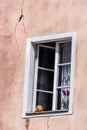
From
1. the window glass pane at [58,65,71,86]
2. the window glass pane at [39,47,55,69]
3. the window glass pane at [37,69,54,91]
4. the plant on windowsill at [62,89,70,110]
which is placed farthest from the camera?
the window glass pane at [39,47,55,69]

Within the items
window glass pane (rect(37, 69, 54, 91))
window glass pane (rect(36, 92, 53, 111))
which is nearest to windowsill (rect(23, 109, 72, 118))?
window glass pane (rect(36, 92, 53, 111))

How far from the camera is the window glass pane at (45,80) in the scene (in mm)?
15047

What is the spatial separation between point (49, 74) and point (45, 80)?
0.15 metres

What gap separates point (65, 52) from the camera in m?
14.9

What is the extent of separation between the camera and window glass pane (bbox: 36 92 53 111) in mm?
14891

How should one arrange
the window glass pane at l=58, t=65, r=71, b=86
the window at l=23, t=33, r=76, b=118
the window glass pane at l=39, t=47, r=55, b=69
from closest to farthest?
the window at l=23, t=33, r=76, b=118
the window glass pane at l=58, t=65, r=71, b=86
the window glass pane at l=39, t=47, r=55, b=69

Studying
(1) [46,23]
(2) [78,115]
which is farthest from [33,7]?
(2) [78,115]

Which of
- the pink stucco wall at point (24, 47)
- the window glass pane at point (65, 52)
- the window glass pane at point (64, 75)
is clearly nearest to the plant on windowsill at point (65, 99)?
the window glass pane at point (64, 75)

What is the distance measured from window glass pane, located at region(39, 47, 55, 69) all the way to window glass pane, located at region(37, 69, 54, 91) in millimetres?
151

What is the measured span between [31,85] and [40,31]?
117cm

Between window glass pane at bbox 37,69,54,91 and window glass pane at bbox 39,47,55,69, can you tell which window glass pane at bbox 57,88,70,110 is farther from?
window glass pane at bbox 39,47,55,69

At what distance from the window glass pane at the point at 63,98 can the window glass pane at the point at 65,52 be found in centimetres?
65

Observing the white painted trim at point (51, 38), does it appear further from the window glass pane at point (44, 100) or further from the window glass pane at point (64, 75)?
the window glass pane at point (44, 100)

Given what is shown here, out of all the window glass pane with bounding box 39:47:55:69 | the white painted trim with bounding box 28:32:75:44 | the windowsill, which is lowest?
the windowsill
